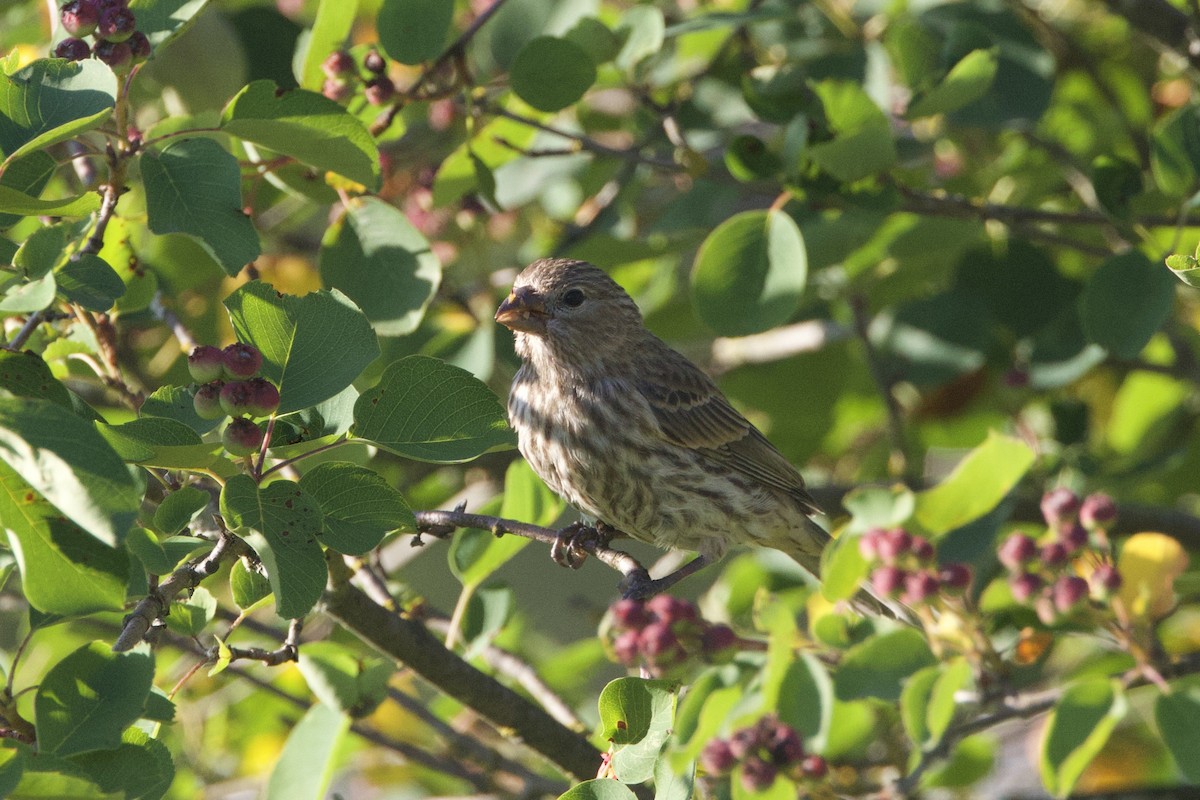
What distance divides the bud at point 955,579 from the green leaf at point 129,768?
1648 mm

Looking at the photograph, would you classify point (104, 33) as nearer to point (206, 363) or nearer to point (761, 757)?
point (206, 363)

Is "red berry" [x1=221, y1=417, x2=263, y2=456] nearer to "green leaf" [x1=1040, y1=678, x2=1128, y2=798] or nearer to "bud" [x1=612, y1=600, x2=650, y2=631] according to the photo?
"bud" [x1=612, y1=600, x2=650, y2=631]

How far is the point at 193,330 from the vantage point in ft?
13.4

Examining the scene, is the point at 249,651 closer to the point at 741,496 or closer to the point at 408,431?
the point at 408,431

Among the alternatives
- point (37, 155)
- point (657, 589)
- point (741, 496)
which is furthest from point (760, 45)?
point (37, 155)

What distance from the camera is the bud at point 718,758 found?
2.80m

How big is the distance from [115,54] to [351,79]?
0.80m

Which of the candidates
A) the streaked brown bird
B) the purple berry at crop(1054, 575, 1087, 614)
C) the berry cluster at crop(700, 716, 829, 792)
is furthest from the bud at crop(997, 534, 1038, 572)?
the streaked brown bird

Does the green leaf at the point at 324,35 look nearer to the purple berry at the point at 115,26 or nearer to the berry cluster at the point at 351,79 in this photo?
the berry cluster at the point at 351,79

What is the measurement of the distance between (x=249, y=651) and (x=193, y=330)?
182cm

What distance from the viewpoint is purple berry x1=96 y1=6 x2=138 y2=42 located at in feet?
8.11

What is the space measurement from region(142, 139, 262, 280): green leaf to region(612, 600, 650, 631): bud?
3.91 feet

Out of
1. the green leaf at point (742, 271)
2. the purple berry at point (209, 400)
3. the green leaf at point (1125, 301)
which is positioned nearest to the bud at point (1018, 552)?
the green leaf at point (1125, 301)

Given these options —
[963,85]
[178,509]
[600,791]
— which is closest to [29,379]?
[178,509]
